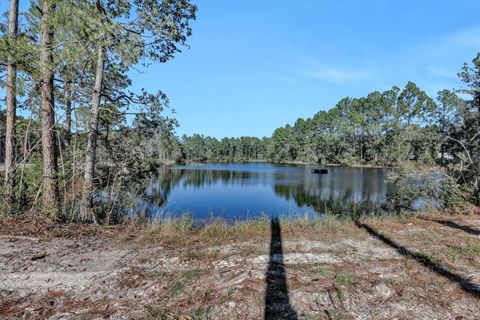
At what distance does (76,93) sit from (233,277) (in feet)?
20.3

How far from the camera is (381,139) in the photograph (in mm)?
65438

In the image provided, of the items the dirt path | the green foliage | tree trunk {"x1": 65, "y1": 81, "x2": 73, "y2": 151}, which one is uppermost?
tree trunk {"x1": 65, "y1": 81, "x2": 73, "y2": 151}

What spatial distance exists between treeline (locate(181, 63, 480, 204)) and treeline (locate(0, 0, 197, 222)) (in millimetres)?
9944

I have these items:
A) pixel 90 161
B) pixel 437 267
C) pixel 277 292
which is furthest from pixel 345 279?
pixel 90 161

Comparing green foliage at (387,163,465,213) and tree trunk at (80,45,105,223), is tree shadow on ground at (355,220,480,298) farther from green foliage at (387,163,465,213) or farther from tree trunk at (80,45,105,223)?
tree trunk at (80,45,105,223)

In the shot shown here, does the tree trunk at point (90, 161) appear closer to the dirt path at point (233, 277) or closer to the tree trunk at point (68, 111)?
the tree trunk at point (68, 111)

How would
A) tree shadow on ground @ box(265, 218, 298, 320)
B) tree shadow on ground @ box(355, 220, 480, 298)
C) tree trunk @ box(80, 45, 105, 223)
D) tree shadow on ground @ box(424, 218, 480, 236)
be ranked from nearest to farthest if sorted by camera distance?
1. tree shadow on ground @ box(265, 218, 298, 320)
2. tree shadow on ground @ box(355, 220, 480, 298)
3. tree shadow on ground @ box(424, 218, 480, 236)
4. tree trunk @ box(80, 45, 105, 223)

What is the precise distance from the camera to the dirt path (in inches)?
108

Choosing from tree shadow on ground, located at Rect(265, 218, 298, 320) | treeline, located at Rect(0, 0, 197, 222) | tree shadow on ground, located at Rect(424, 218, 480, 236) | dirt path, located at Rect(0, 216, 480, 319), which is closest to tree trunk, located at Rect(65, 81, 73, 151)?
treeline, located at Rect(0, 0, 197, 222)

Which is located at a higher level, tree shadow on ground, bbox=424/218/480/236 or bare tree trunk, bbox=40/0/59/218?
bare tree trunk, bbox=40/0/59/218

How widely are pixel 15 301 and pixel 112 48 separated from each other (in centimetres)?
422

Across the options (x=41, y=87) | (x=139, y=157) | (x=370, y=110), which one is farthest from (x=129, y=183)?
(x=370, y=110)

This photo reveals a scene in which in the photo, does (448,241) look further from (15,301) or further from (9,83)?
(9,83)

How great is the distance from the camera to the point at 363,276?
3480 mm
